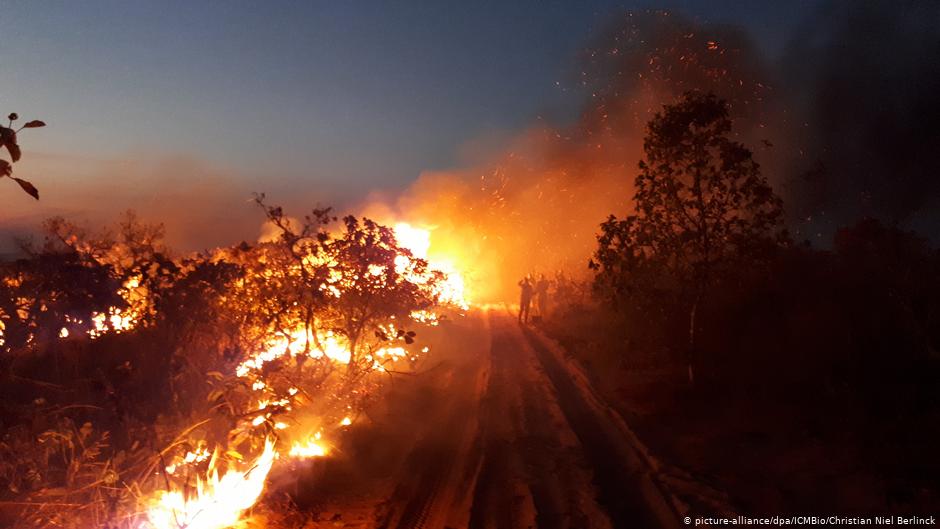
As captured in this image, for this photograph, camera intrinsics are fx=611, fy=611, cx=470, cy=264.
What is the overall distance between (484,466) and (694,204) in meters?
6.42

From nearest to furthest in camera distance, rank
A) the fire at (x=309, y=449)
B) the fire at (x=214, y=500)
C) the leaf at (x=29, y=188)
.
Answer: the leaf at (x=29, y=188) → the fire at (x=214, y=500) → the fire at (x=309, y=449)

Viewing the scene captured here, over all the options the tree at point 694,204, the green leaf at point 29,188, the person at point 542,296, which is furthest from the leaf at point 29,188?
the person at point 542,296

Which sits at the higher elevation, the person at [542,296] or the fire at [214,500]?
the person at [542,296]

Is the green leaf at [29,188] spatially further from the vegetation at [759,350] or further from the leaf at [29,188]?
the vegetation at [759,350]

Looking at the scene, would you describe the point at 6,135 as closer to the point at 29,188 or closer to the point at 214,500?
the point at 29,188

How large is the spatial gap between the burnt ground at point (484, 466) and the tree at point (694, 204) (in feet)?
10.4

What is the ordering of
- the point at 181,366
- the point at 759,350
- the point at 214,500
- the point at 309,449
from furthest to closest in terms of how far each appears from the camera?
the point at 759,350 < the point at 181,366 < the point at 309,449 < the point at 214,500

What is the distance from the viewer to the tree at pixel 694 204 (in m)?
11.4

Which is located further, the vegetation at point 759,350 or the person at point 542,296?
the person at point 542,296

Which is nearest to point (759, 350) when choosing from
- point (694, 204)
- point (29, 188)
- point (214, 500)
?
point (694, 204)

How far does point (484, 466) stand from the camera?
29.8ft

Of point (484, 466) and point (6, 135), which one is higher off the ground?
point (6, 135)

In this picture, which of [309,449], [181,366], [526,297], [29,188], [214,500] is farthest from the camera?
[526,297]

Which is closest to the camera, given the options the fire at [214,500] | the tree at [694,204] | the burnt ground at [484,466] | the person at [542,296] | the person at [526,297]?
the fire at [214,500]
